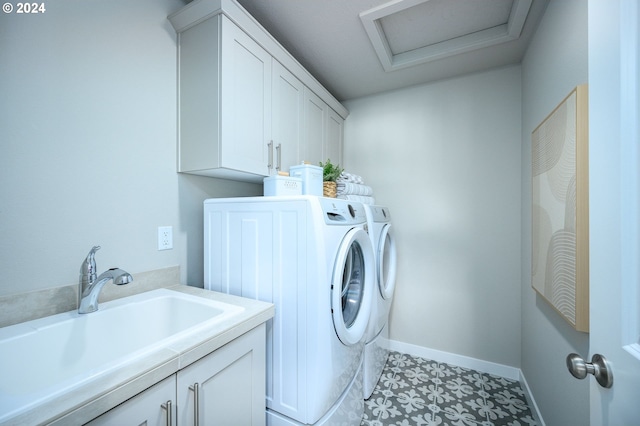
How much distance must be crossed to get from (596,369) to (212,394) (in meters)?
1.05

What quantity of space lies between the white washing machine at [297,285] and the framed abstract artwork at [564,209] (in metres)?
0.93

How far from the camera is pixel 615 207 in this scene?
0.51 metres

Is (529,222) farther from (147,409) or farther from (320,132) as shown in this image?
(147,409)

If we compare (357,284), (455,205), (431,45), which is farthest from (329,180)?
(431,45)

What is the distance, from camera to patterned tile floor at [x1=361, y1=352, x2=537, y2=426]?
1649 millimetres

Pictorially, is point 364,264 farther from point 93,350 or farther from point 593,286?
point 93,350

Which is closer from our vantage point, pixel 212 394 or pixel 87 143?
pixel 212 394

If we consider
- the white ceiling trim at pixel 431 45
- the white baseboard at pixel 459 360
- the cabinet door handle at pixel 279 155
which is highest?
the white ceiling trim at pixel 431 45

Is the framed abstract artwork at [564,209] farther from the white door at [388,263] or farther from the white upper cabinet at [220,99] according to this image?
the white upper cabinet at [220,99]

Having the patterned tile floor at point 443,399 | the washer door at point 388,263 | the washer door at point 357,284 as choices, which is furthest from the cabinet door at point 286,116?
the patterned tile floor at point 443,399

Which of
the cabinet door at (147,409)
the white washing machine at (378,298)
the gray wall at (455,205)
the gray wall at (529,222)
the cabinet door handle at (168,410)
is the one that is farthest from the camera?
the gray wall at (455,205)

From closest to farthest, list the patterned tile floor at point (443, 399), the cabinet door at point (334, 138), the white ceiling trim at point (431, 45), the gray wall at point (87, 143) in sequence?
the gray wall at point (87, 143) → the white ceiling trim at point (431, 45) → the patterned tile floor at point (443, 399) → the cabinet door at point (334, 138)

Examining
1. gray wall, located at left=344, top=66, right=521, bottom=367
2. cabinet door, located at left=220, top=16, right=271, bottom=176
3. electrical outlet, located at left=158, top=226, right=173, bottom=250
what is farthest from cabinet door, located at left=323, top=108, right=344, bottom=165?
electrical outlet, located at left=158, top=226, right=173, bottom=250

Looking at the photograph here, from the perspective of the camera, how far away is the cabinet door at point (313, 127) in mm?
2082
